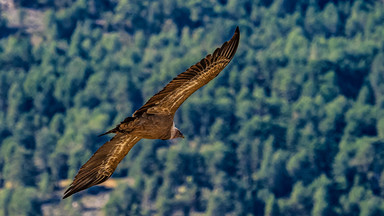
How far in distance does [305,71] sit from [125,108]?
3103 cm

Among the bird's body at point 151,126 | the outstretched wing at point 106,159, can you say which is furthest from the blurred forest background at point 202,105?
the bird's body at point 151,126

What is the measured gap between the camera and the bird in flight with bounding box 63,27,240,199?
16641mm

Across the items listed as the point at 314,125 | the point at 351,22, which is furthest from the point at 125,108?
the point at 351,22

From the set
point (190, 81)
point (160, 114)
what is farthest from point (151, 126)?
point (190, 81)

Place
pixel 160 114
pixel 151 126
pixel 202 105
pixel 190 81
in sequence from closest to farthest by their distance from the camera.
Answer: pixel 190 81
pixel 151 126
pixel 160 114
pixel 202 105

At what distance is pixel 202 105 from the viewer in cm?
12762

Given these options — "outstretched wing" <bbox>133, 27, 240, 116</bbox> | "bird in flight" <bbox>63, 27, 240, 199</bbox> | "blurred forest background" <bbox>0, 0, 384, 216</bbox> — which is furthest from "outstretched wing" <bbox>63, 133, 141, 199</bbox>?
"blurred forest background" <bbox>0, 0, 384, 216</bbox>

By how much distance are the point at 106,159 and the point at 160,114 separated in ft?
5.47

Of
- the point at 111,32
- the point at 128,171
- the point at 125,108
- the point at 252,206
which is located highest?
the point at 111,32

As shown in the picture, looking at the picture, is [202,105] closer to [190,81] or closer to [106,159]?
[106,159]

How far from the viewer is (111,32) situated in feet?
534

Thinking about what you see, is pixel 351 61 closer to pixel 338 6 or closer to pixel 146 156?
pixel 338 6

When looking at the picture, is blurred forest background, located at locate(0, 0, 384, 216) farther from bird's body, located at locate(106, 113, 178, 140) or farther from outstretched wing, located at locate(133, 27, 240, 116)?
outstretched wing, located at locate(133, 27, 240, 116)

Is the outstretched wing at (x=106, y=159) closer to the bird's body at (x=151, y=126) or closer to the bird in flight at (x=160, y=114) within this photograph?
the bird in flight at (x=160, y=114)
